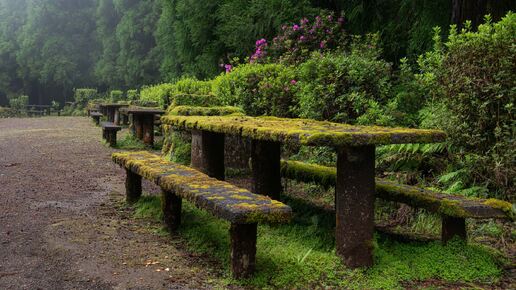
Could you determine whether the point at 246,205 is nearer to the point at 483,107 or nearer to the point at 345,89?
the point at 483,107

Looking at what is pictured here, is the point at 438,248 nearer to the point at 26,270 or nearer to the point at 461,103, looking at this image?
the point at 461,103

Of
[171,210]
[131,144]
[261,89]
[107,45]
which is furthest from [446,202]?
[107,45]

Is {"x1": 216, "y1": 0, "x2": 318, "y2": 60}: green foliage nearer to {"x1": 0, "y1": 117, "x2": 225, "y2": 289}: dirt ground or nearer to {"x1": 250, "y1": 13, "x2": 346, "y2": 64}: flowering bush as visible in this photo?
{"x1": 250, "y1": 13, "x2": 346, "y2": 64}: flowering bush

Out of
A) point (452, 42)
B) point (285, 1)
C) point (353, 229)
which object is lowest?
point (353, 229)

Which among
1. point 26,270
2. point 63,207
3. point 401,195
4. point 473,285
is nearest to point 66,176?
point 63,207

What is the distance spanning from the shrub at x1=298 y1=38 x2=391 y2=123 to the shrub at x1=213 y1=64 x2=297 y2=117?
894 millimetres

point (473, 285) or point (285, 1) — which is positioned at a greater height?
point (285, 1)

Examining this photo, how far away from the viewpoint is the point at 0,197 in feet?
Answer: 20.6

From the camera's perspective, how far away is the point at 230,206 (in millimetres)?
3455

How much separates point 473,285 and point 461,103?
250 cm

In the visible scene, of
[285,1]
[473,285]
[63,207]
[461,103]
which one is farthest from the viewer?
[285,1]

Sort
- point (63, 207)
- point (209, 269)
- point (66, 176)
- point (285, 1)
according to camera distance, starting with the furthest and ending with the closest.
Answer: point (285, 1), point (66, 176), point (63, 207), point (209, 269)

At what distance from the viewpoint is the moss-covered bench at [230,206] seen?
339 cm

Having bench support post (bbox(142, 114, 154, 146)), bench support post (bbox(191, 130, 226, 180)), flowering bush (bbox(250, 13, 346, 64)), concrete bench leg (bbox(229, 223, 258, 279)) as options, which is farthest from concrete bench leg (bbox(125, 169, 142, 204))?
flowering bush (bbox(250, 13, 346, 64))
